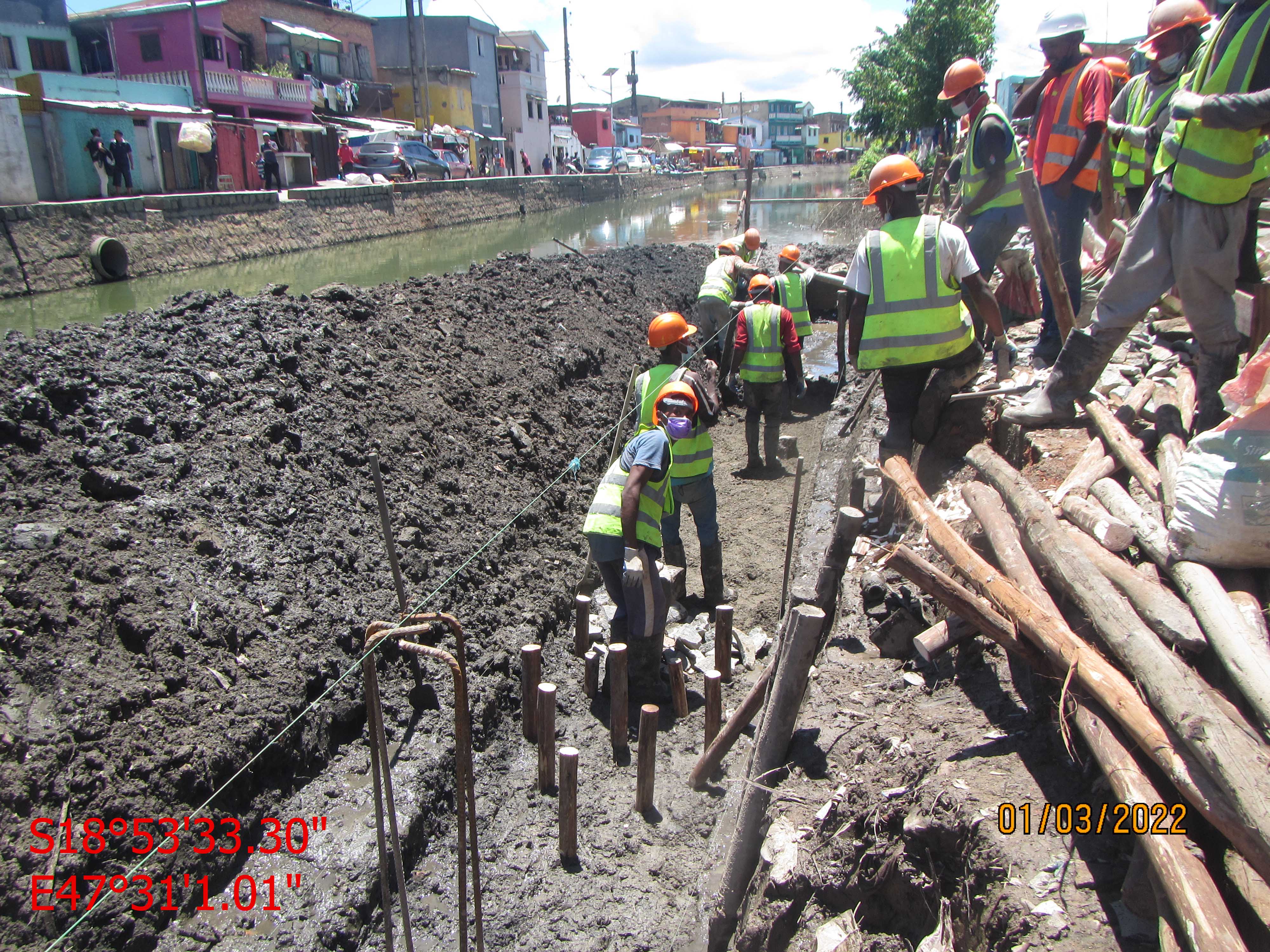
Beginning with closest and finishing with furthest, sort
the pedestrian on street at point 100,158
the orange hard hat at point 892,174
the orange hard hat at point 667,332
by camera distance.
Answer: the orange hard hat at point 892,174
the orange hard hat at point 667,332
the pedestrian on street at point 100,158

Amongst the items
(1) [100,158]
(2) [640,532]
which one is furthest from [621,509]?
(1) [100,158]

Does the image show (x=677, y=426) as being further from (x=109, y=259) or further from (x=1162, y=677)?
(x=109, y=259)

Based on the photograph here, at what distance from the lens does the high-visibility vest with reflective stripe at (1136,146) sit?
5.48 m

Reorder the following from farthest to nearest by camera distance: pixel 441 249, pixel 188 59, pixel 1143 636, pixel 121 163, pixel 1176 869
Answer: pixel 188 59, pixel 441 249, pixel 121 163, pixel 1143 636, pixel 1176 869

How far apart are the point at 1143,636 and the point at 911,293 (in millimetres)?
2727

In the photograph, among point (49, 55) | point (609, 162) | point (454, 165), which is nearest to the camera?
point (49, 55)

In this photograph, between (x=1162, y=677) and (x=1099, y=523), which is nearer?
(x=1162, y=677)

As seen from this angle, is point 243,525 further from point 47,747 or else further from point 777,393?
point 777,393

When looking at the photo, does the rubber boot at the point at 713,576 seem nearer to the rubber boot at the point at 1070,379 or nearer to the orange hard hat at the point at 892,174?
the rubber boot at the point at 1070,379

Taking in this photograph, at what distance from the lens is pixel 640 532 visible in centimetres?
471

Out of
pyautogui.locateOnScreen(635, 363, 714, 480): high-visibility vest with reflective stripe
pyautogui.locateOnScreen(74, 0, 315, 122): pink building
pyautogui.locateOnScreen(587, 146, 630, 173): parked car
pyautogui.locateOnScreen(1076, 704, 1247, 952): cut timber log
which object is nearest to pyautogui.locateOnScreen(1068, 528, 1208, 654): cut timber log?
pyautogui.locateOnScreen(1076, 704, 1247, 952): cut timber log

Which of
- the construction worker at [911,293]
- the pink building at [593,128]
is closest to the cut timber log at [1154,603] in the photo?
the construction worker at [911,293]
